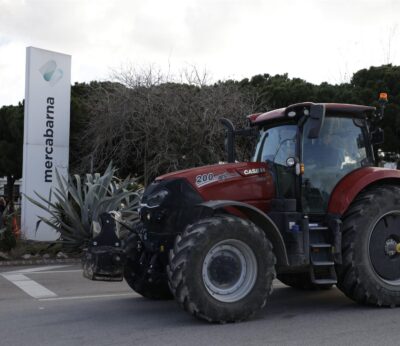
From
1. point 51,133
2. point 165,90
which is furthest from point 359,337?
point 165,90

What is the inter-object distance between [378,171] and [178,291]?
9.81ft

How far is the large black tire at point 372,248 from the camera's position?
21.5ft

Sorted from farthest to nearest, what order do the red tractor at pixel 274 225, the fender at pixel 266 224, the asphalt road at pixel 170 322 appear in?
the fender at pixel 266 224 < the red tractor at pixel 274 225 < the asphalt road at pixel 170 322

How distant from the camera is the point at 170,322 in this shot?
6.18m

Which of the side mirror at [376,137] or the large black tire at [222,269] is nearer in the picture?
the large black tire at [222,269]

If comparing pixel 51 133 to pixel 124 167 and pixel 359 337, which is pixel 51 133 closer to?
pixel 124 167

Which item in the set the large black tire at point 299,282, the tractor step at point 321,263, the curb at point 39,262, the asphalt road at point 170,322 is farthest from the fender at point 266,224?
the curb at point 39,262

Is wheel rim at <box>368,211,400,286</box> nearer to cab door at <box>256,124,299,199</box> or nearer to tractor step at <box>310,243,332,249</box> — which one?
tractor step at <box>310,243,332,249</box>

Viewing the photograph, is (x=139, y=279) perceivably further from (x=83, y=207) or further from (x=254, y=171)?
(x=83, y=207)

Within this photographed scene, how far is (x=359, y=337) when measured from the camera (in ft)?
17.9

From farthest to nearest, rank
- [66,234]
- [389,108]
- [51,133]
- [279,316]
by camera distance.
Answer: [389,108], [51,133], [66,234], [279,316]

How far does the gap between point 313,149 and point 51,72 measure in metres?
12.0

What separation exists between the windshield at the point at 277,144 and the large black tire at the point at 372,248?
1.02 meters

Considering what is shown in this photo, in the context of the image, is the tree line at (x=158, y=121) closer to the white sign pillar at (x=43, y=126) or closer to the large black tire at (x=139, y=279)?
the white sign pillar at (x=43, y=126)
